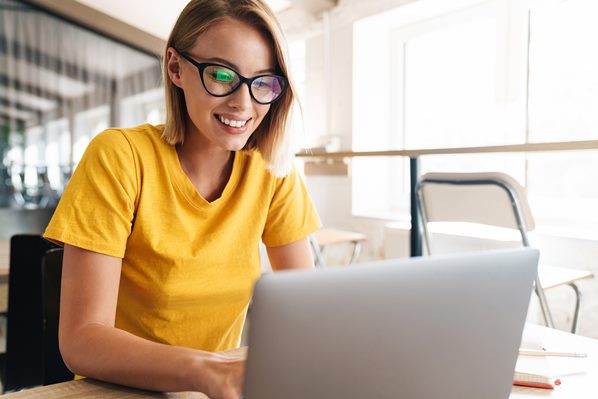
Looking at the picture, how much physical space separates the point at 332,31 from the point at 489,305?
11.9 feet

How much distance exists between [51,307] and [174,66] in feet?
1.73

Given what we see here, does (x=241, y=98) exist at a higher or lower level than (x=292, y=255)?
higher

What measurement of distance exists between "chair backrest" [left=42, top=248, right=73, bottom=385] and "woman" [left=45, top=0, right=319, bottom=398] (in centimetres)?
14

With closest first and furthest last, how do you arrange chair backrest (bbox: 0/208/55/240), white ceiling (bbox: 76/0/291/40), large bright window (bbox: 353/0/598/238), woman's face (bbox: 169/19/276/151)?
woman's face (bbox: 169/19/276/151) < chair backrest (bbox: 0/208/55/240) < large bright window (bbox: 353/0/598/238) < white ceiling (bbox: 76/0/291/40)

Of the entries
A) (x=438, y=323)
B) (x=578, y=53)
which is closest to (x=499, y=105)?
(x=578, y=53)

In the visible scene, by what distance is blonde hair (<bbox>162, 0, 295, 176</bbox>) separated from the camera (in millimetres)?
941

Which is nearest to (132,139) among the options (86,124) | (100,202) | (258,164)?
(100,202)

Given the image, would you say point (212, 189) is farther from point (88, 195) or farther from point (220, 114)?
point (88, 195)

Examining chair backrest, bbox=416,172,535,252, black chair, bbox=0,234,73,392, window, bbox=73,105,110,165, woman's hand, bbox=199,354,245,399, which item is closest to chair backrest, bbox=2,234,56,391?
black chair, bbox=0,234,73,392

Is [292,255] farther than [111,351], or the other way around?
[292,255]

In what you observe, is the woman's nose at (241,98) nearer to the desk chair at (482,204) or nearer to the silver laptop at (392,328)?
the silver laptop at (392,328)

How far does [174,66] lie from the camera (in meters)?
1.01

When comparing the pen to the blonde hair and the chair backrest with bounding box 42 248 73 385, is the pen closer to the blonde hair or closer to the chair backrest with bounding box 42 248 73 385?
the blonde hair

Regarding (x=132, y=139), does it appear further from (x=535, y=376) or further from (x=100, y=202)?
(x=535, y=376)
